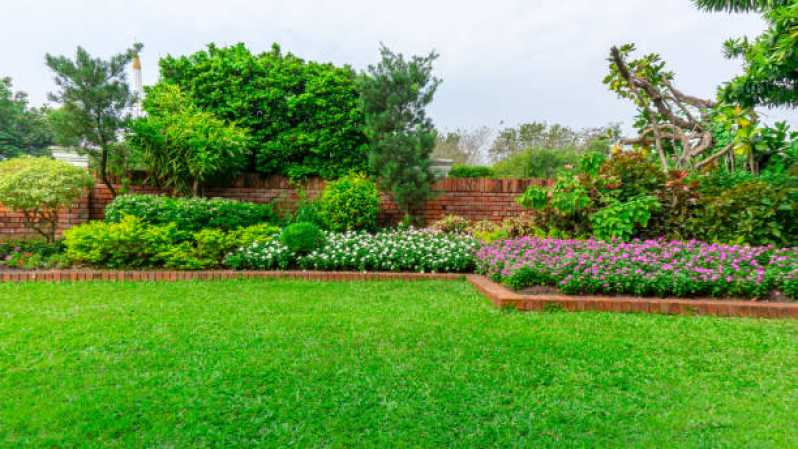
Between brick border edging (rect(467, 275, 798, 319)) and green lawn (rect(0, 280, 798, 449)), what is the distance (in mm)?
175

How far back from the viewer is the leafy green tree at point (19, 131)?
2589 centimetres

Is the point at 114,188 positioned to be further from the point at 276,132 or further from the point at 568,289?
the point at 568,289

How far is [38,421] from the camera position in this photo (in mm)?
2047

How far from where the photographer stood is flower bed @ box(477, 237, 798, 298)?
171 inches

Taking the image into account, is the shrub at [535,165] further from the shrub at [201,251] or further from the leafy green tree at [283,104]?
the shrub at [201,251]

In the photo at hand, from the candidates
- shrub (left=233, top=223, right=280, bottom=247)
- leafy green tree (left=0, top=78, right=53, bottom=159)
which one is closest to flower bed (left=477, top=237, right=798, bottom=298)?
shrub (left=233, top=223, right=280, bottom=247)

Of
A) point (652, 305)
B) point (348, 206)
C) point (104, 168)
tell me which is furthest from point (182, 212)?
point (652, 305)

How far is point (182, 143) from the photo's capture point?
24.0 feet

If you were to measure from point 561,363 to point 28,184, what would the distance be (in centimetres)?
742

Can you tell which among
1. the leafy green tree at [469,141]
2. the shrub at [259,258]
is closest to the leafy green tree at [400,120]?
the shrub at [259,258]

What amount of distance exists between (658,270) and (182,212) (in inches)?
234

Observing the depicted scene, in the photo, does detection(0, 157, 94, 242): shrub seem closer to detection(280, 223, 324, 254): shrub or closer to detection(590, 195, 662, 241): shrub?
detection(280, 223, 324, 254): shrub

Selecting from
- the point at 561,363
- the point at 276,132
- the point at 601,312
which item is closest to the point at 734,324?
the point at 601,312

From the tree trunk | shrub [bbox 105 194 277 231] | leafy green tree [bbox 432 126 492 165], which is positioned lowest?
shrub [bbox 105 194 277 231]
